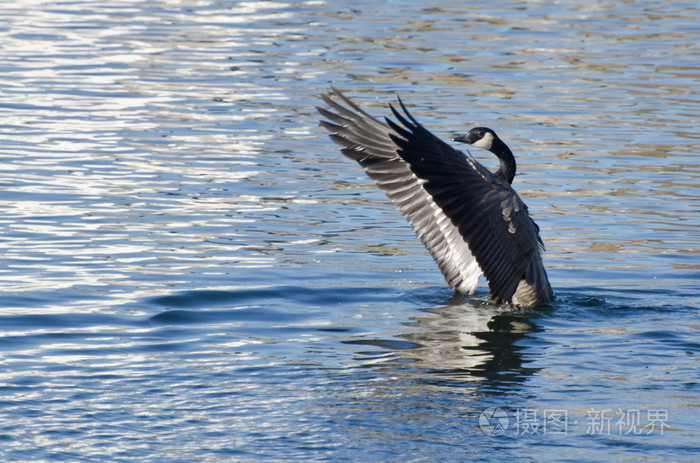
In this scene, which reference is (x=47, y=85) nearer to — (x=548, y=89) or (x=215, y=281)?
(x=548, y=89)

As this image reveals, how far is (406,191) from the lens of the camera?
9.98m

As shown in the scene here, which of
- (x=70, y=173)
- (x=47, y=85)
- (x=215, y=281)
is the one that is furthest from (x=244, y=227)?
(x=47, y=85)

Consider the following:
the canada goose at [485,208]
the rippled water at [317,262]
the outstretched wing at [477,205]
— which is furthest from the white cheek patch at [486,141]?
the rippled water at [317,262]

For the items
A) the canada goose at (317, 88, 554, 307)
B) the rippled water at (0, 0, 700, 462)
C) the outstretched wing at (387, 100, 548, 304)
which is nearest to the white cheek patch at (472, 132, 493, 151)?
the canada goose at (317, 88, 554, 307)

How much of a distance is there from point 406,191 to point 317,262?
1.25m

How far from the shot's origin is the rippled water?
21.4 ft

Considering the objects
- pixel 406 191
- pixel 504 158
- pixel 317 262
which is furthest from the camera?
pixel 317 262

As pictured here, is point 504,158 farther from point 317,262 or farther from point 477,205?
point 317,262

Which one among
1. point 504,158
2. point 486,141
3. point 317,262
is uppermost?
point 486,141

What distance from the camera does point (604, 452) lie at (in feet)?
20.0

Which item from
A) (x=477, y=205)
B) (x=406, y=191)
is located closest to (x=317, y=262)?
(x=406, y=191)

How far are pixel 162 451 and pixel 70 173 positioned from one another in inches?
329

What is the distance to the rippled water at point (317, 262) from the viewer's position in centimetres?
651

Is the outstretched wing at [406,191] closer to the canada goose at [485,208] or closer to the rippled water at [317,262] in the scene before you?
the canada goose at [485,208]
